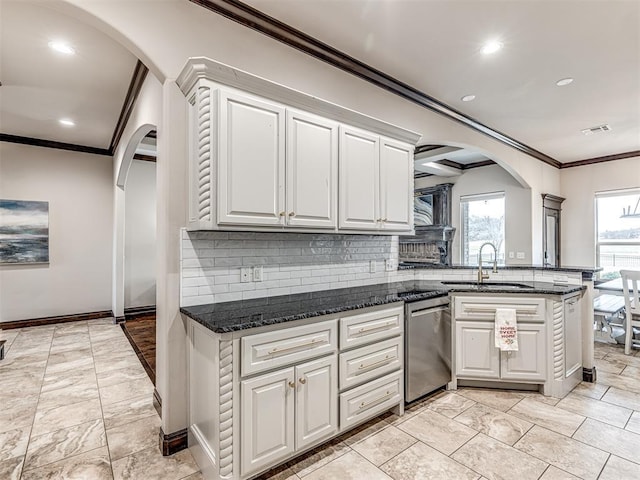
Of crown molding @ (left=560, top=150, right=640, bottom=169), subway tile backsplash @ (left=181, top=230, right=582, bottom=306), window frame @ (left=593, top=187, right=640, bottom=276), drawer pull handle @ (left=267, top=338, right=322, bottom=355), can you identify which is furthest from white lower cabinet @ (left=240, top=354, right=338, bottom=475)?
crown molding @ (left=560, top=150, right=640, bottom=169)

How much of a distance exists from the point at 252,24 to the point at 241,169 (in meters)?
1.14

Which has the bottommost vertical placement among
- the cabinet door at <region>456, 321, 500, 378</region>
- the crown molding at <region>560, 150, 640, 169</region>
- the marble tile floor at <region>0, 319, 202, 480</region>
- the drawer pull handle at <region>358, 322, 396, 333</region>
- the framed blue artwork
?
the marble tile floor at <region>0, 319, 202, 480</region>

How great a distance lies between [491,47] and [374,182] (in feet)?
4.70

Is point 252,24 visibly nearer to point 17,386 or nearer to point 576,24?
point 576,24

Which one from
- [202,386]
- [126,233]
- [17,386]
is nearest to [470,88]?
[202,386]

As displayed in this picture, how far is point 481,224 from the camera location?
6.41 metres

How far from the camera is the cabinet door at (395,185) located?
2.91 metres

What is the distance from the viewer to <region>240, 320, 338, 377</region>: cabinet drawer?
5.75 ft

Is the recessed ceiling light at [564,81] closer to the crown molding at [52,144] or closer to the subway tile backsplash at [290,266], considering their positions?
the subway tile backsplash at [290,266]

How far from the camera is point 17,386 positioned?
10.1 feet

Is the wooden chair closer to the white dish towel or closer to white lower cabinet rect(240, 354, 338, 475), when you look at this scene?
the white dish towel

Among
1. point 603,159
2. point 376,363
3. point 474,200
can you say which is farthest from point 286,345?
point 603,159

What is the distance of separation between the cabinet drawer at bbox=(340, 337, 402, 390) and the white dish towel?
980 mm

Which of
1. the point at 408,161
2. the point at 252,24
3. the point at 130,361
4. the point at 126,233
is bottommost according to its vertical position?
the point at 130,361
